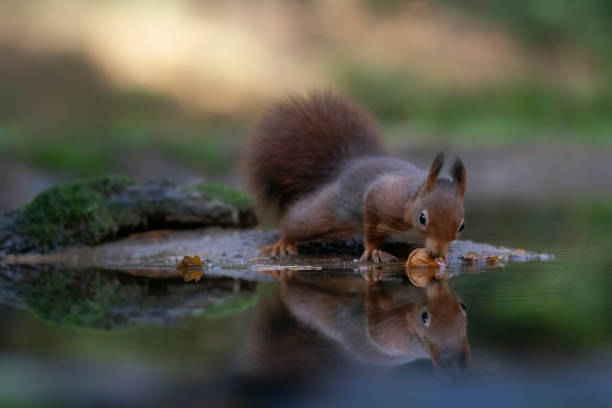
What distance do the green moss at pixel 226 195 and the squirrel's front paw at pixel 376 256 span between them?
1.48 meters

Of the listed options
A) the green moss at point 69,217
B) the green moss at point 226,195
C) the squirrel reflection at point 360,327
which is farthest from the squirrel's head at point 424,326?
the green moss at point 226,195

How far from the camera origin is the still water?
73.5 inches

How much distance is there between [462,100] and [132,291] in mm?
9345

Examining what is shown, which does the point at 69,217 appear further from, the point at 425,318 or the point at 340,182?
the point at 425,318

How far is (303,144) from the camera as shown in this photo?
5113 millimetres

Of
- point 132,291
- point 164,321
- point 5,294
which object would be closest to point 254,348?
point 164,321

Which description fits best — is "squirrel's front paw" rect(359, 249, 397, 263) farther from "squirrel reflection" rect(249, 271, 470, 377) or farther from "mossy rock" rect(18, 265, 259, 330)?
"mossy rock" rect(18, 265, 259, 330)

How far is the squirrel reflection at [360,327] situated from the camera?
2.16 metres

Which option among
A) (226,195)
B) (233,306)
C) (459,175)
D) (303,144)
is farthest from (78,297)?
(226,195)

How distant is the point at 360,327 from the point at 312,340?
9.9 inches

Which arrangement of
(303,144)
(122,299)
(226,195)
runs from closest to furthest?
1. (122,299)
2. (303,144)
3. (226,195)

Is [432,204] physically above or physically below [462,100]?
below

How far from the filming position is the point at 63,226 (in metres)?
4.90

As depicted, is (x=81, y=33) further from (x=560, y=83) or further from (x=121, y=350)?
(x=121, y=350)
